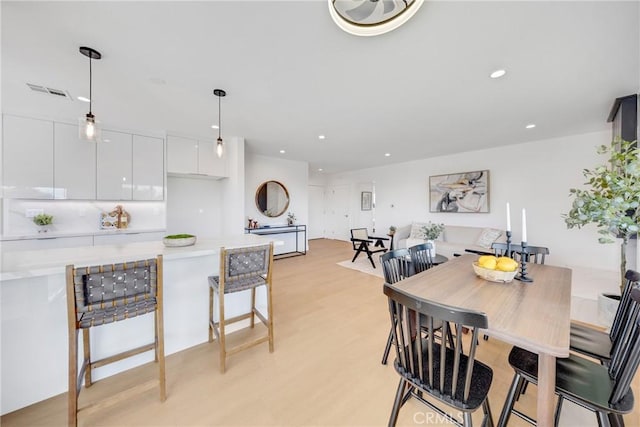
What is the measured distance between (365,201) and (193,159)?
5078 millimetres

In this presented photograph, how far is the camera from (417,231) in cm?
547

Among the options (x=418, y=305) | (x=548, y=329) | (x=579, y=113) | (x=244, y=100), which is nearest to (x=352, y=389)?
(x=418, y=305)

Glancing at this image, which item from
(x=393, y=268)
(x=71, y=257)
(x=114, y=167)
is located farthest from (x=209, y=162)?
(x=393, y=268)

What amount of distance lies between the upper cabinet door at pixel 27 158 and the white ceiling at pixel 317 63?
0.71ft

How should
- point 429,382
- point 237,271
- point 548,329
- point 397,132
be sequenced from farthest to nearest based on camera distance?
point 397,132 < point 237,271 < point 429,382 < point 548,329

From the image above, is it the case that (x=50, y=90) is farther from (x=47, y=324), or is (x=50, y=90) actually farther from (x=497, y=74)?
(x=497, y=74)

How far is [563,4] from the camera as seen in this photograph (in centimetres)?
138

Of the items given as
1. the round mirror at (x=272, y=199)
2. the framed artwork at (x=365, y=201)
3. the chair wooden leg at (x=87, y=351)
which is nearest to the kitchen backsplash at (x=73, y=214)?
the round mirror at (x=272, y=199)

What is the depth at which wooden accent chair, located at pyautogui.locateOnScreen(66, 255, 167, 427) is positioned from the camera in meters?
1.24

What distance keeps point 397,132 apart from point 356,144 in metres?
0.95

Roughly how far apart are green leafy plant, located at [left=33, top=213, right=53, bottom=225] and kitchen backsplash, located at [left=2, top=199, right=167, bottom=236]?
62 millimetres

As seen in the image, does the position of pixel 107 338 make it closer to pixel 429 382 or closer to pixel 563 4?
pixel 429 382

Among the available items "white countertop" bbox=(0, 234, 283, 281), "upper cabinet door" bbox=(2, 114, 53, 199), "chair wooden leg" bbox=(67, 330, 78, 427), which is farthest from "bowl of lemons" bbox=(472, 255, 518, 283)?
"upper cabinet door" bbox=(2, 114, 53, 199)

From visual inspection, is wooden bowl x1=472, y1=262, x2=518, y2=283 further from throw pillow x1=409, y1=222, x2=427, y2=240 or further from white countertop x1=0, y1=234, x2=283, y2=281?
throw pillow x1=409, y1=222, x2=427, y2=240
